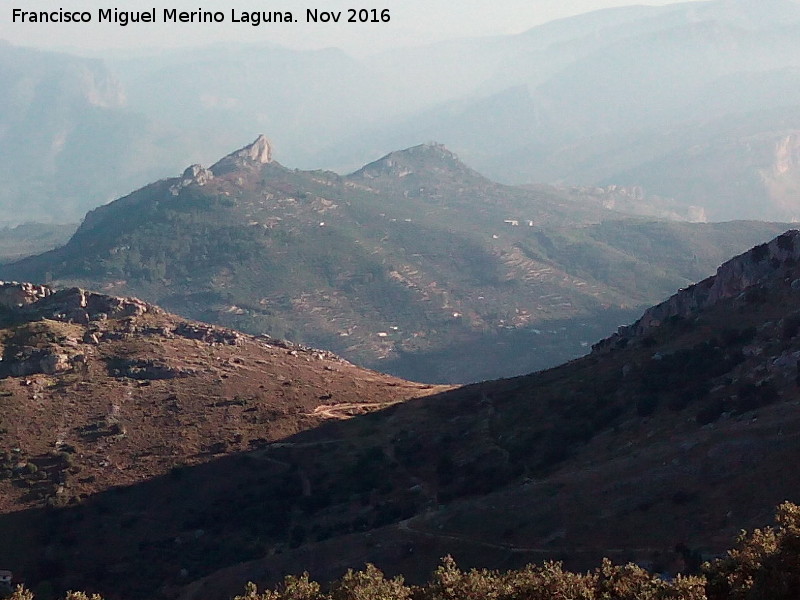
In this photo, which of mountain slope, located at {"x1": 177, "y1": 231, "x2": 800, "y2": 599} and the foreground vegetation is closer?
the foreground vegetation

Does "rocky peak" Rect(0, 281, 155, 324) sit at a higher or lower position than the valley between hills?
higher

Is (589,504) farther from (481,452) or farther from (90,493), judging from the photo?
(90,493)

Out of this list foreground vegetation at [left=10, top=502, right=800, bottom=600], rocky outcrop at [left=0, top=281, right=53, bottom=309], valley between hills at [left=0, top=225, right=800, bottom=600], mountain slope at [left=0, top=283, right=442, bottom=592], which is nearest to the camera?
foreground vegetation at [left=10, top=502, right=800, bottom=600]

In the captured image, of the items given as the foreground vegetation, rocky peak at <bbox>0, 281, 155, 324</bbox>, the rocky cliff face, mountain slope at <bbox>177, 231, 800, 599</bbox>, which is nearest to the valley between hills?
mountain slope at <bbox>177, 231, 800, 599</bbox>

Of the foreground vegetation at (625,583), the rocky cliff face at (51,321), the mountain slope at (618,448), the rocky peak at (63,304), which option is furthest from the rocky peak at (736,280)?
the rocky peak at (63,304)

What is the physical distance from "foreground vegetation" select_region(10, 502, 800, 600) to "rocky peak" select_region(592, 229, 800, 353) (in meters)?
49.3

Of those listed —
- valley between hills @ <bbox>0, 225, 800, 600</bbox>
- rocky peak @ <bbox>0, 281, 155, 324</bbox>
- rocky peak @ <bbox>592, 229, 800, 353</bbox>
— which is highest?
rocky peak @ <bbox>0, 281, 155, 324</bbox>

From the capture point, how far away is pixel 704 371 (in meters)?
72.2

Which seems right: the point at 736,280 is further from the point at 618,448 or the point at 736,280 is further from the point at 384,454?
the point at 384,454

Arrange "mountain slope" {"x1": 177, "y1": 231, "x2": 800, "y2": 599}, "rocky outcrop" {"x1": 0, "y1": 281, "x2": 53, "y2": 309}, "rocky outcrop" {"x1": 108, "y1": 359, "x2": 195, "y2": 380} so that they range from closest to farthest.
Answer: "mountain slope" {"x1": 177, "y1": 231, "x2": 800, "y2": 599}, "rocky outcrop" {"x1": 108, "y1": 359, "x2": 195, "y2": 380}, "rocky outcrop" {"x1": 0, "y1": 281, "x2": 53, "y2": 309}

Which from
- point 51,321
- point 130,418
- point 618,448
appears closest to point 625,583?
point 618,448

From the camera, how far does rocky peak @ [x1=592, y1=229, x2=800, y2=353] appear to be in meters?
81.5

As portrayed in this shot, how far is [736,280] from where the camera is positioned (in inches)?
3425

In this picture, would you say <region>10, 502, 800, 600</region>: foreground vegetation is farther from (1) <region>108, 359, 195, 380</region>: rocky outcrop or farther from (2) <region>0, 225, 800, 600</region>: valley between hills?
(1) <region>108, 359, 195, 380</region>: rocky outcrop
